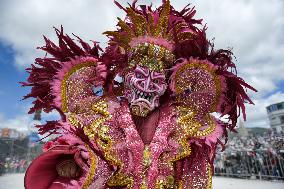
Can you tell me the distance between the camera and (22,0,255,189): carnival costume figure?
242 centimetres

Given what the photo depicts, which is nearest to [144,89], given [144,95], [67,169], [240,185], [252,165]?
[144,95]

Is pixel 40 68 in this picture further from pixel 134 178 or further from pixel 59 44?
pixel 134 178

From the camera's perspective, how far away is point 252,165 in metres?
12.8

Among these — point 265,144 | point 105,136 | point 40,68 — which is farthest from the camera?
point 265,144

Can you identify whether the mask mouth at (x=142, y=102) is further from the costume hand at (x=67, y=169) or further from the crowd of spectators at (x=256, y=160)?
the crowd of spectators at (x=256, y=160)

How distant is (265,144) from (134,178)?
11.4m

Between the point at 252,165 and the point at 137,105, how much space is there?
11.5m

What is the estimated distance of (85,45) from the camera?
299cm

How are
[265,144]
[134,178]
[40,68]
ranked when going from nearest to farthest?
1. [134,178]
2. [40,68]
3. [265,144]

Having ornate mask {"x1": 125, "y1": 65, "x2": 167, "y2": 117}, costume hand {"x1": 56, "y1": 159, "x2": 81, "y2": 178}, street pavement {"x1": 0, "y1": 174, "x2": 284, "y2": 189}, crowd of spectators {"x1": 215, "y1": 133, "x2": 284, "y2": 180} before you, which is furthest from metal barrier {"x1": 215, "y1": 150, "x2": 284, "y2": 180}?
costume hand {"x1": 56, "y1": 159, "x2": 81, "y2": 178}

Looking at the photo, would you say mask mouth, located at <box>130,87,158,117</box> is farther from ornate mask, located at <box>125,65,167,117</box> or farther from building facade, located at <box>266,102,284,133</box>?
building facade, located at <box>266,102,284,133</box>

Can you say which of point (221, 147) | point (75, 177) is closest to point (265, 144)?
point (221, 147)

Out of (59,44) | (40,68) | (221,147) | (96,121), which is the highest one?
(59,44)

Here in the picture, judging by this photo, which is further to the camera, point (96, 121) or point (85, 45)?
point (85, 45)
